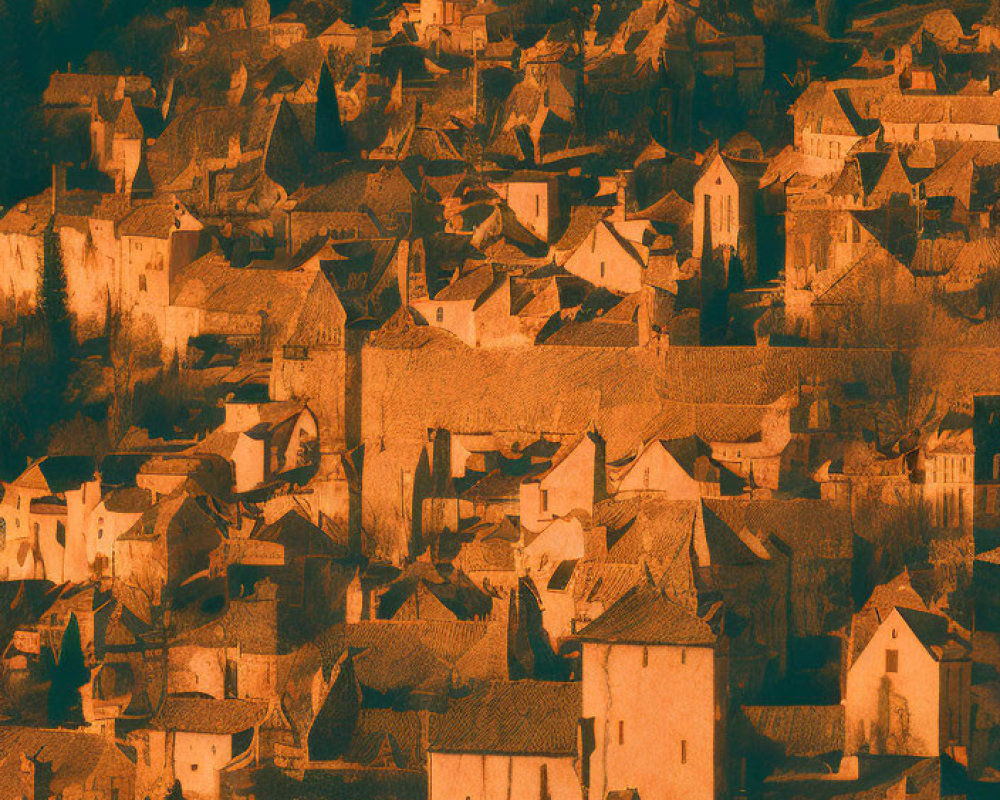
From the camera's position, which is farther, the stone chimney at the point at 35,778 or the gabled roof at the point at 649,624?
the stone chimney at the point at 35,778

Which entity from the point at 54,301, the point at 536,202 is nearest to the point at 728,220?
the point at 536,202

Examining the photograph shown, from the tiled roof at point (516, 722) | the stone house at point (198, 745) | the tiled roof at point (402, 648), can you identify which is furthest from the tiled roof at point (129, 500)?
the tiled roof at point (516, 722)

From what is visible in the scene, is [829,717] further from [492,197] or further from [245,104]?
[245,104]

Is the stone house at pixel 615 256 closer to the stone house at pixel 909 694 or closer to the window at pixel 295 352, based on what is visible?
the window at pixel 295 352

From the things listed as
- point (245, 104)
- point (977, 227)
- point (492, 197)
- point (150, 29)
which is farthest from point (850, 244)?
point (150, 29)

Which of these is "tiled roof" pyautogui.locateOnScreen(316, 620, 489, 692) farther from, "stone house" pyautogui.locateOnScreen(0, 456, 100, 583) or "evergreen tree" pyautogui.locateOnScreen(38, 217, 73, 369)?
"evergreen tree" pyautogui.locateOnScreen(38, 217, 73, 369)
